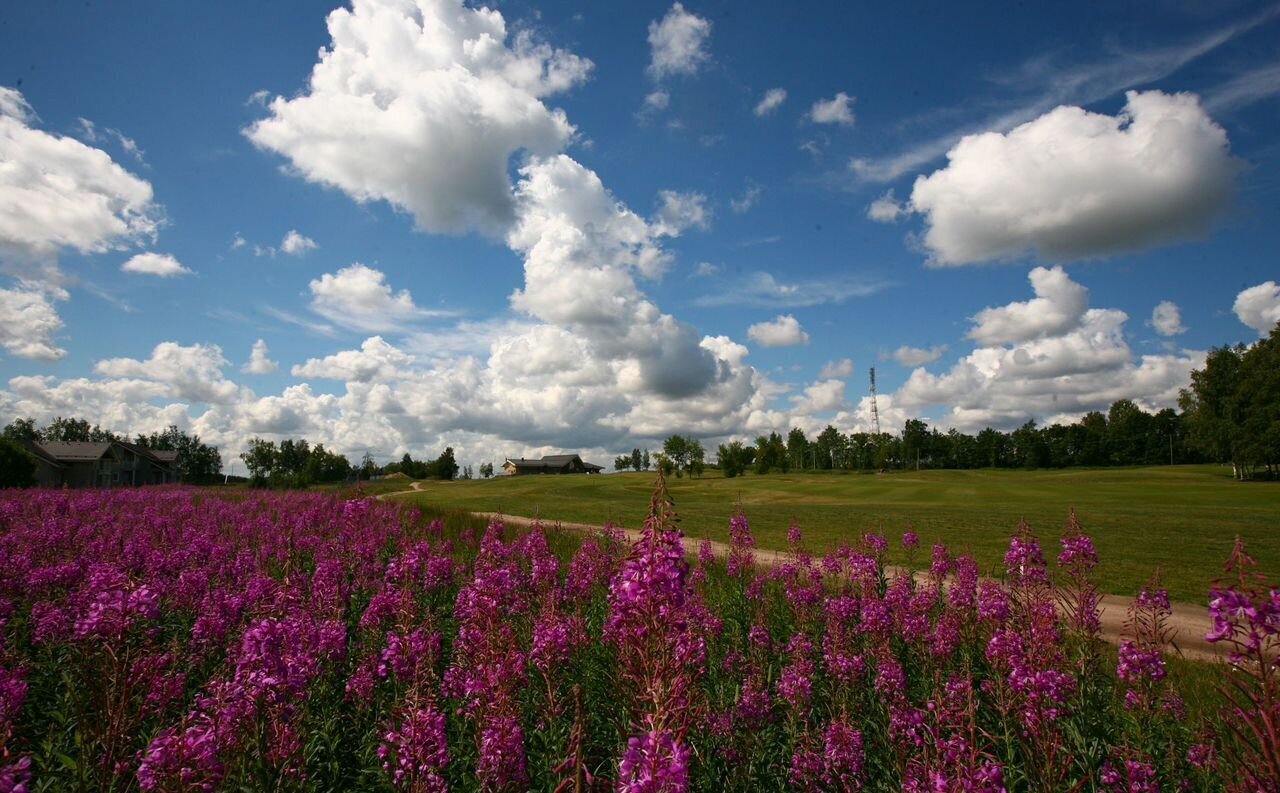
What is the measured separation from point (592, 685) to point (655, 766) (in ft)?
14.5

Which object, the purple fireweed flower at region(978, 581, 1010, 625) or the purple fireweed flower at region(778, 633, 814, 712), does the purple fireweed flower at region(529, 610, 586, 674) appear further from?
the purple fireweed flower at region(978, 581, 1010, 625)

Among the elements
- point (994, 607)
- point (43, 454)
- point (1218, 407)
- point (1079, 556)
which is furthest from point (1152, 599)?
point (43, 454)

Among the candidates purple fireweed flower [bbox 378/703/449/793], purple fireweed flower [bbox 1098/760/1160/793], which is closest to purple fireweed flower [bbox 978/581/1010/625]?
purple fireweed flower [bbox 1098/760/1160/793]

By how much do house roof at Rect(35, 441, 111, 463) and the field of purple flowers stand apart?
90701 mm

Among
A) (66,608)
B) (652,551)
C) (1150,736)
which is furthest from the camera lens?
(66,608)

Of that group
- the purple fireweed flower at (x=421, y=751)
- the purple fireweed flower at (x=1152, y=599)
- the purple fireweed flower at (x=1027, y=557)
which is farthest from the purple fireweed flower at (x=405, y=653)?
the purple fireweed flower at (x=1152, y=599)

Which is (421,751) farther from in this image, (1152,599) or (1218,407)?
(1218,407)

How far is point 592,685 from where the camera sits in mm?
6273

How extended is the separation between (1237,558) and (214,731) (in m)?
5.16

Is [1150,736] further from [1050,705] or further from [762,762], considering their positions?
[762,762]

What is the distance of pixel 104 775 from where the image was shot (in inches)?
110

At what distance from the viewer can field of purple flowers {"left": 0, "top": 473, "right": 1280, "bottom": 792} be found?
290cm

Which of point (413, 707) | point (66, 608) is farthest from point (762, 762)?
point (66, 608)

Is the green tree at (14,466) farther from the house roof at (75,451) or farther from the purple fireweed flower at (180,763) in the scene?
A: the purple fireweed flower at (180,763)
